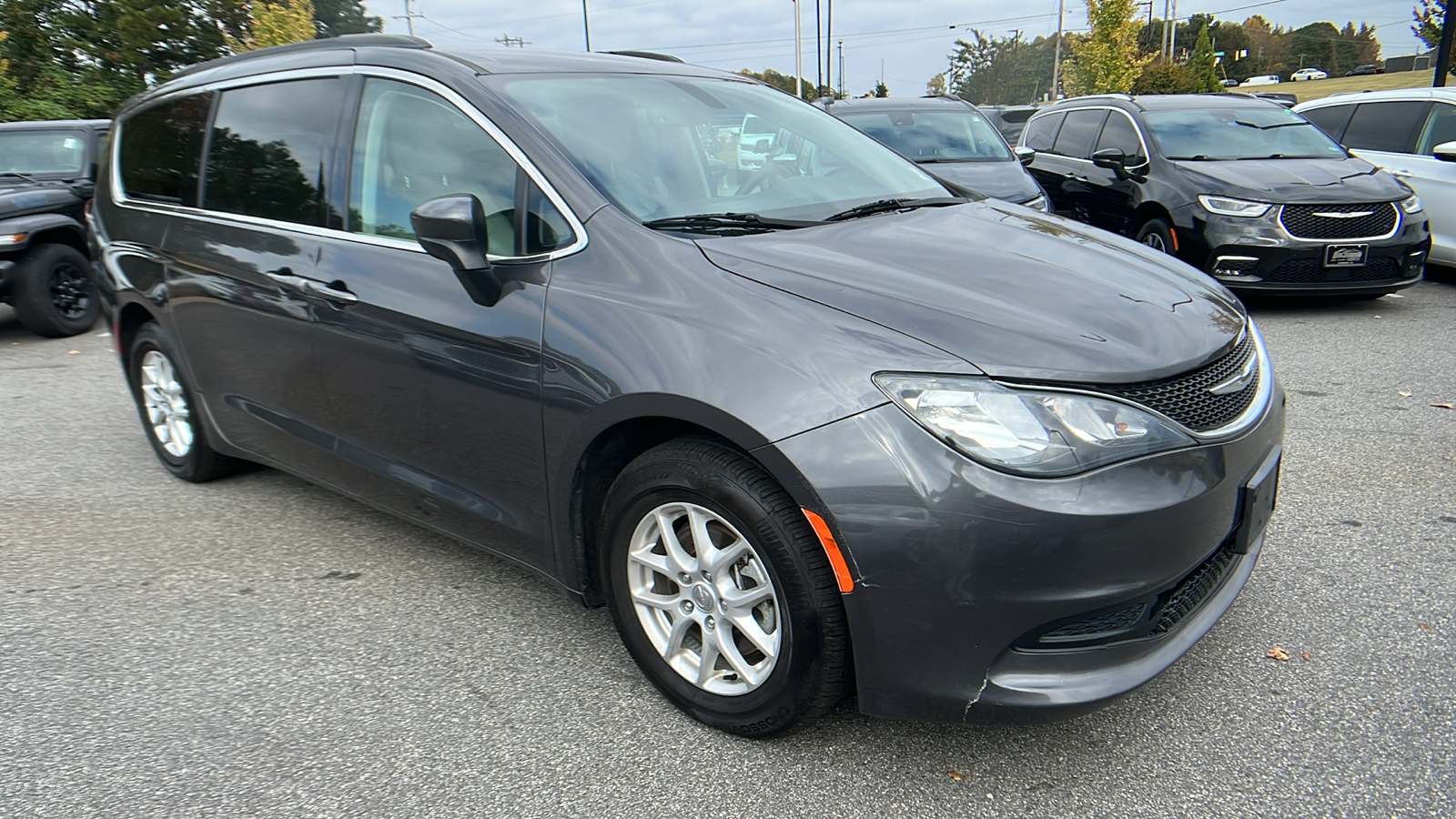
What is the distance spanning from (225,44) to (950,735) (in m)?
36.9

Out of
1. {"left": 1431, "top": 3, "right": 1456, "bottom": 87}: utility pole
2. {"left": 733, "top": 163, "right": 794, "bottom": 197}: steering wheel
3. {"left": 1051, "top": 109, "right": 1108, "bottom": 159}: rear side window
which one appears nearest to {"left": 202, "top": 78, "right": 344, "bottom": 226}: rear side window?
{"left": 733, "top": 163, "right": 794, "bottom": 197}: steering wheel

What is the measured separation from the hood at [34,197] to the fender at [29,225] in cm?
6

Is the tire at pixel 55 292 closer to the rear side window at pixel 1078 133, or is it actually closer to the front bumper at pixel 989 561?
the front bumper at pixel 989 561

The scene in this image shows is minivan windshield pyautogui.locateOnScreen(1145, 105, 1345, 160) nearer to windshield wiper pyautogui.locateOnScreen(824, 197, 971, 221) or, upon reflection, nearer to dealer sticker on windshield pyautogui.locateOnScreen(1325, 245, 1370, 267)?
dealer sticker on windshield pyautogui.locateOnScreen(1325, 245, 1370, 267)

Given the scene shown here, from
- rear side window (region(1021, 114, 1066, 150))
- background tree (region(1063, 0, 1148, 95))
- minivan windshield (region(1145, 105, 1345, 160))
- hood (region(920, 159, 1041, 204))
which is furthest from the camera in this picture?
background tree (region(1063, 0, 1148, 95))

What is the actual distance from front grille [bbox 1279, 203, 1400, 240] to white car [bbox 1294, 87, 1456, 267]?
1.10m

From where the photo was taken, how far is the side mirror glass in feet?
8.38

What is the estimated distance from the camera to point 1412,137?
876 cm

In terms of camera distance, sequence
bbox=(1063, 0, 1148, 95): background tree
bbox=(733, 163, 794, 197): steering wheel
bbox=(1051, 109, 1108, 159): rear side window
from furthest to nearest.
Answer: bbox=(1063, 0, 1148, 95): background tree, bbox=(1051, 109, 1108, 159): rear side window, bbox=(733, 163, 794, 197): steering wheel

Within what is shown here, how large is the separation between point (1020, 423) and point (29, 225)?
8434 millimetres

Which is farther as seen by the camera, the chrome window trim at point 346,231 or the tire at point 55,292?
the tire at point 55,292

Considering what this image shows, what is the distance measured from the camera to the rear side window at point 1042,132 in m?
10.1

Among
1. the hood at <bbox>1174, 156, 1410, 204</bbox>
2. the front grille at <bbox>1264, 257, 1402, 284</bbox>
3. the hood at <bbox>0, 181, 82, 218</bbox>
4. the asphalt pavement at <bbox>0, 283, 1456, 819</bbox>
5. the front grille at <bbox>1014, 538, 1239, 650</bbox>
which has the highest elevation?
the hood at <bbox>0, 181, 82, 218</bbox>

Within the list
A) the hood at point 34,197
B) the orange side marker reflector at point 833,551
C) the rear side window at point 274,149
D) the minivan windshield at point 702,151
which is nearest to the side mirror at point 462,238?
the minivan windshield at point 702,151
